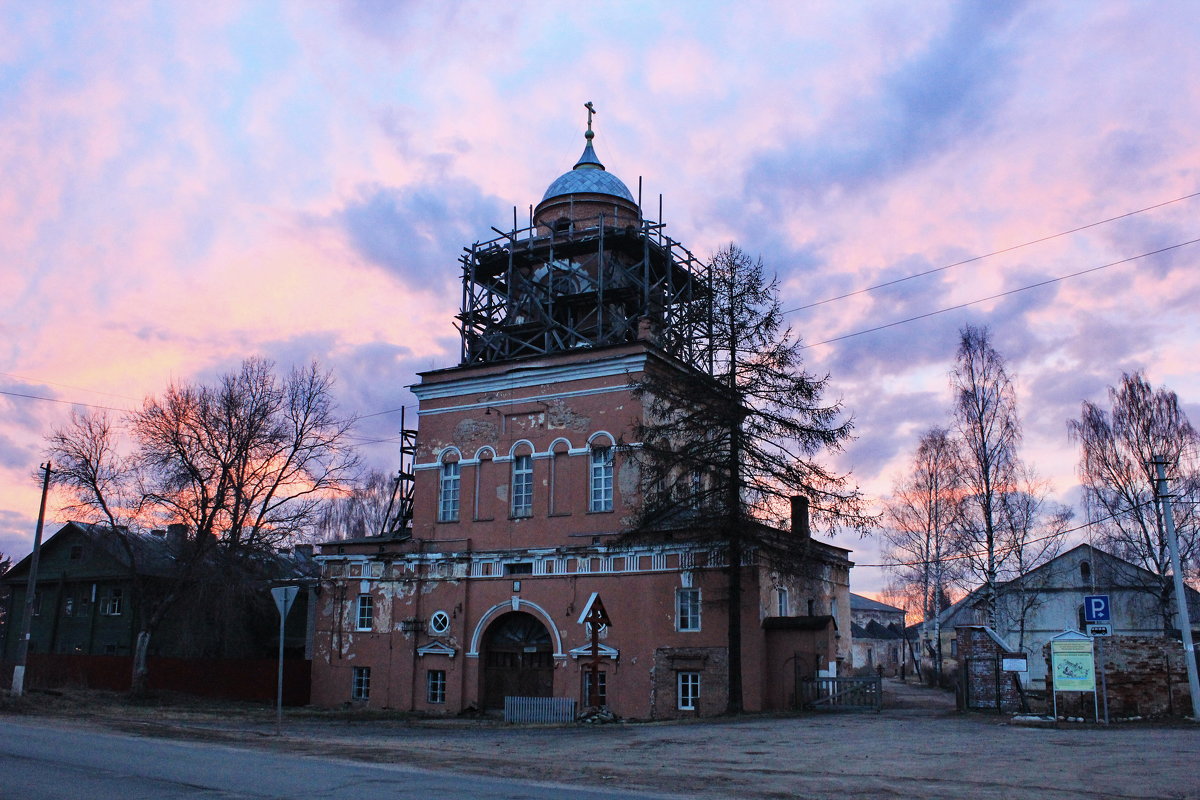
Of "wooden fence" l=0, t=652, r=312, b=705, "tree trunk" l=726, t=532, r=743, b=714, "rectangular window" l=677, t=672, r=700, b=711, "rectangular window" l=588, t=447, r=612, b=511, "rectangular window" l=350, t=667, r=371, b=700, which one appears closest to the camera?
"tree trunk" l=726, t=532, r=743, b=714

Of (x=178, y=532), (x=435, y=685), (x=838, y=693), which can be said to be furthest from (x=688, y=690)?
(x=178, y=532)

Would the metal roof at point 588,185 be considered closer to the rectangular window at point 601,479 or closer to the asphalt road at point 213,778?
the rectangular window at point 601,479

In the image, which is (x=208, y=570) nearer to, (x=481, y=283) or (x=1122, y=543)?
(x=481, y=283)

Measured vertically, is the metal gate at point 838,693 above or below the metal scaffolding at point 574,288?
below

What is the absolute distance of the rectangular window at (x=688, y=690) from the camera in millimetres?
27469

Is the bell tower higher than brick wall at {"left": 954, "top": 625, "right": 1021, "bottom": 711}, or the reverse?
the bell tower

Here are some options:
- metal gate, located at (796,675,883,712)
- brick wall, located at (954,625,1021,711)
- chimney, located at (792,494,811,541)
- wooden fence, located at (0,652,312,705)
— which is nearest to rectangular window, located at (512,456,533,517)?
chimney, located at (792,494,811,541)

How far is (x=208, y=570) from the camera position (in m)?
34.0

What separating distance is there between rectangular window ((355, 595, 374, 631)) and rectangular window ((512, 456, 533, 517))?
21.1 feet

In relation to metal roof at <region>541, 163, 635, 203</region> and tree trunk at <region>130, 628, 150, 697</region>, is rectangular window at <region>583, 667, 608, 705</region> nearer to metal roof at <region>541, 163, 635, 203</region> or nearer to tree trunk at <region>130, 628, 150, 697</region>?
tree trunk at <region>130, 628, 150, 697</region>

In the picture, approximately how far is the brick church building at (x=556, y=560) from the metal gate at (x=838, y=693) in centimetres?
44

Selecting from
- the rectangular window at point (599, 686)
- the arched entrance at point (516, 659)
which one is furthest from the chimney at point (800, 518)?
the arched entrance at point (516, 659)

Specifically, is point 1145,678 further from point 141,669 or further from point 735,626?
point 141,669

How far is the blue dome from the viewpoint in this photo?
38344 mm
